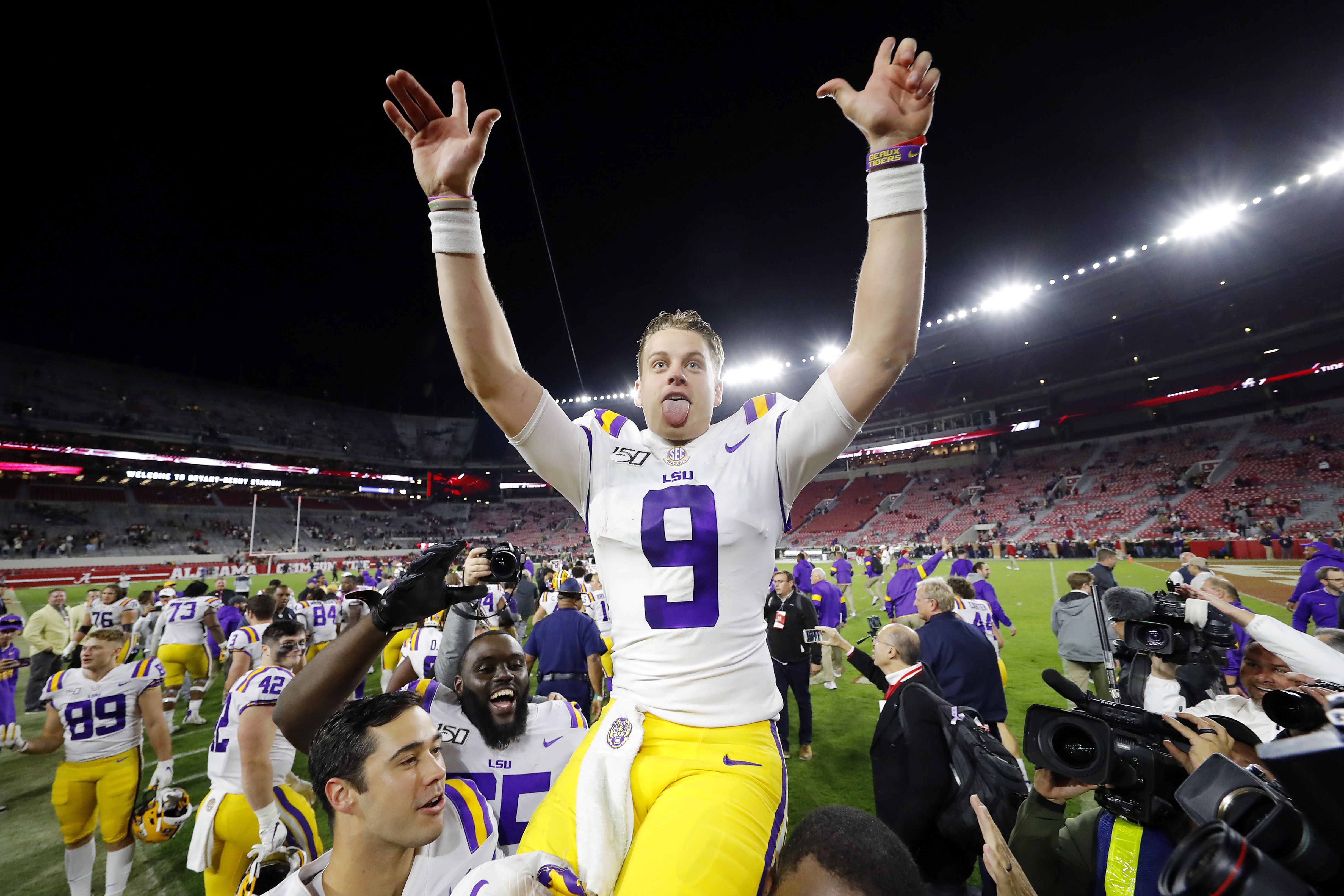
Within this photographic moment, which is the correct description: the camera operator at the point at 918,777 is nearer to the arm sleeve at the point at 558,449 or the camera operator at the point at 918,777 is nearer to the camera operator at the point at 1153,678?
the camera operator at the point at 1153,678

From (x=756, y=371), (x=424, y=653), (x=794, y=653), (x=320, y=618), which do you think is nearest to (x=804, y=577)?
(x=794, y=653)

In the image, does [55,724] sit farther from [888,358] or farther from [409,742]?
[888,358]

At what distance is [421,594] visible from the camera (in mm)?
1961

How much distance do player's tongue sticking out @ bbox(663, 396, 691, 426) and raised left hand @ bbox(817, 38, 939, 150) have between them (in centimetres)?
96

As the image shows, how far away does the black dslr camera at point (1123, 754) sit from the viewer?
6.20ft

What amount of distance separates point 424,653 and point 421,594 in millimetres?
4578

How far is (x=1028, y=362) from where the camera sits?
4425 centimetres

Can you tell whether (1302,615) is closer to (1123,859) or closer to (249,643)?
(1123,859)

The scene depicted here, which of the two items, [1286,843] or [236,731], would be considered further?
[236,731]

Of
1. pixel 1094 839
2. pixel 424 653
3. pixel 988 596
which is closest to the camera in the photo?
pixel 1094 839

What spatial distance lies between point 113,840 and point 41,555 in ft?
145

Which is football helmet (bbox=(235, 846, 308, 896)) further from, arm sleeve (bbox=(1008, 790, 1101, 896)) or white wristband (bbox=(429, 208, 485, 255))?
arm sleeve (bbox=(1008, 790, 1101, 896))

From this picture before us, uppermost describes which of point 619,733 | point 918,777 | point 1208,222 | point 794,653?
point 1208,222

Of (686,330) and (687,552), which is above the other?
(686,330)
